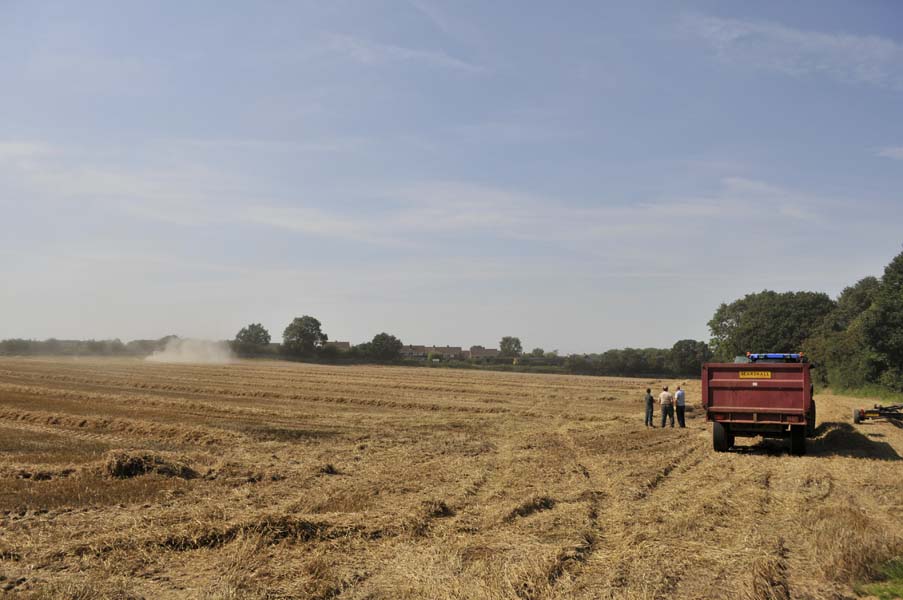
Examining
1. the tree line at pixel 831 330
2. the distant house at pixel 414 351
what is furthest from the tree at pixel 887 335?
the distant house at pixel 414 351

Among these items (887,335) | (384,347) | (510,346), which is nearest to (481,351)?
(510,346)

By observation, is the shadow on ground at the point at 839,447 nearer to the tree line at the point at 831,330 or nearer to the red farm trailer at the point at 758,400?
the red farm trailer at the point at 758,400

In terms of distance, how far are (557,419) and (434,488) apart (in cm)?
1640

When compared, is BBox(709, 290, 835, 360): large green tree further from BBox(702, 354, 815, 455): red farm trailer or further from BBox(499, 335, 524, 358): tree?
BBox(499, 335, 524, 358): tree

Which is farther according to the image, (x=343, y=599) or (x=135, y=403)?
(x=135, y=403)

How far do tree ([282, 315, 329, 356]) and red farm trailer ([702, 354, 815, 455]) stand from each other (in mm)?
99838

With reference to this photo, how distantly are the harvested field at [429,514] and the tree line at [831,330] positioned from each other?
24643mm

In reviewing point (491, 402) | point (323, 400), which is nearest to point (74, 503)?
point (323, 400)

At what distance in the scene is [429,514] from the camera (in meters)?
9.66

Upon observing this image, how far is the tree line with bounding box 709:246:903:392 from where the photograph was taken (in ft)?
133

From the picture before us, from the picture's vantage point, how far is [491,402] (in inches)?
1372

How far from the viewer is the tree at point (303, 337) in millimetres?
112750

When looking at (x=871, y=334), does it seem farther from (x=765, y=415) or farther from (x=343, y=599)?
(x=343, y=599)

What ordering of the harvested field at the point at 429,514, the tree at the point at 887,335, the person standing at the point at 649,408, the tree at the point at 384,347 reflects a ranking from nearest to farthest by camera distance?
the harvested field at the point at 429,514 < the person standing at the point at 649,408 < the tree at the point at 887,335 < the tree at the point at 384,347
